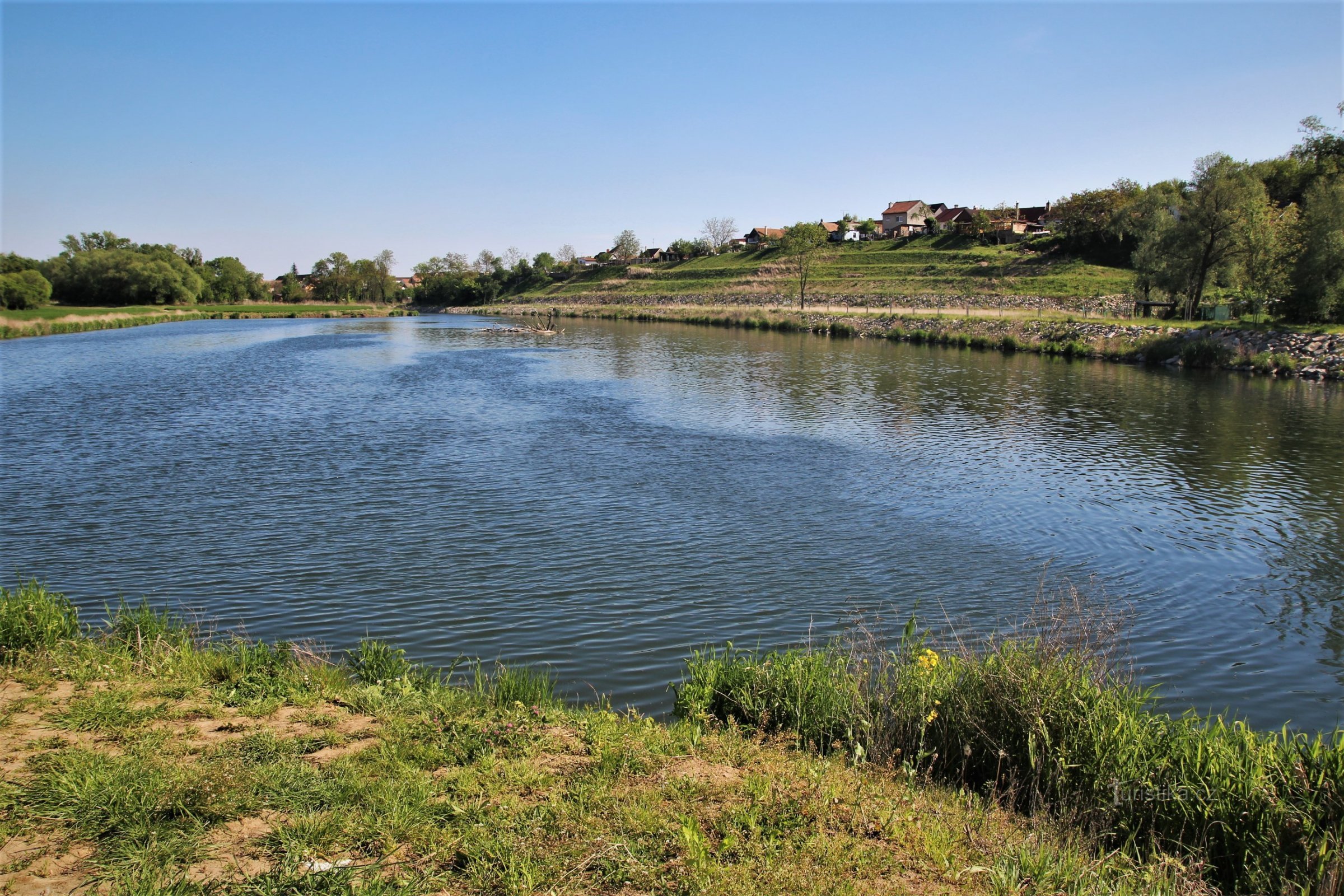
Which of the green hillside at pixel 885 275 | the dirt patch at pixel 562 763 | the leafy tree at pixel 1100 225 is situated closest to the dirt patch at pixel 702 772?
the dirt patch at pixel 562 763

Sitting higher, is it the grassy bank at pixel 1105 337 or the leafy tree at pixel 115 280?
the leafy tree at pixel 115 280

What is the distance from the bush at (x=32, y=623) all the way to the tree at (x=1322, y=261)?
51.0m

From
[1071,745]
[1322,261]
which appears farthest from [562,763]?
[1322,261]

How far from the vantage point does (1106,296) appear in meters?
66.3

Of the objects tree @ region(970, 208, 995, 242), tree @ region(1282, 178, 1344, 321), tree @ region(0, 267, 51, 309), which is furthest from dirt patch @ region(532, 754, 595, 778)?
tree @ region(970, 208, 995, 242)

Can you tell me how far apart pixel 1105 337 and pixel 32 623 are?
49.9m

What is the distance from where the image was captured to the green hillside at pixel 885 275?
77312 mm

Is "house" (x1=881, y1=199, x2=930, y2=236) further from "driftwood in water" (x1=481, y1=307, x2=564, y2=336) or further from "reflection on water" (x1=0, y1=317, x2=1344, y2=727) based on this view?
"reflection on water" (x1=0, y1=317, x2=1344, y2=727)

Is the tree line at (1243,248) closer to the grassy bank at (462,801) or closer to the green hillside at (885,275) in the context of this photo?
the green hillside at (885,275)

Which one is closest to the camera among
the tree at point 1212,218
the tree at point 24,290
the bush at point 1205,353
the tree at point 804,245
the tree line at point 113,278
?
the bush at point 1205,353

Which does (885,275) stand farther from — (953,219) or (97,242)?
(97,242)

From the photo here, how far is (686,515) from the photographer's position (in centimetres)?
1548

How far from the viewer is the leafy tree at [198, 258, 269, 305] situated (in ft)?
401

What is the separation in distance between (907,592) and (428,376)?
110 feet
